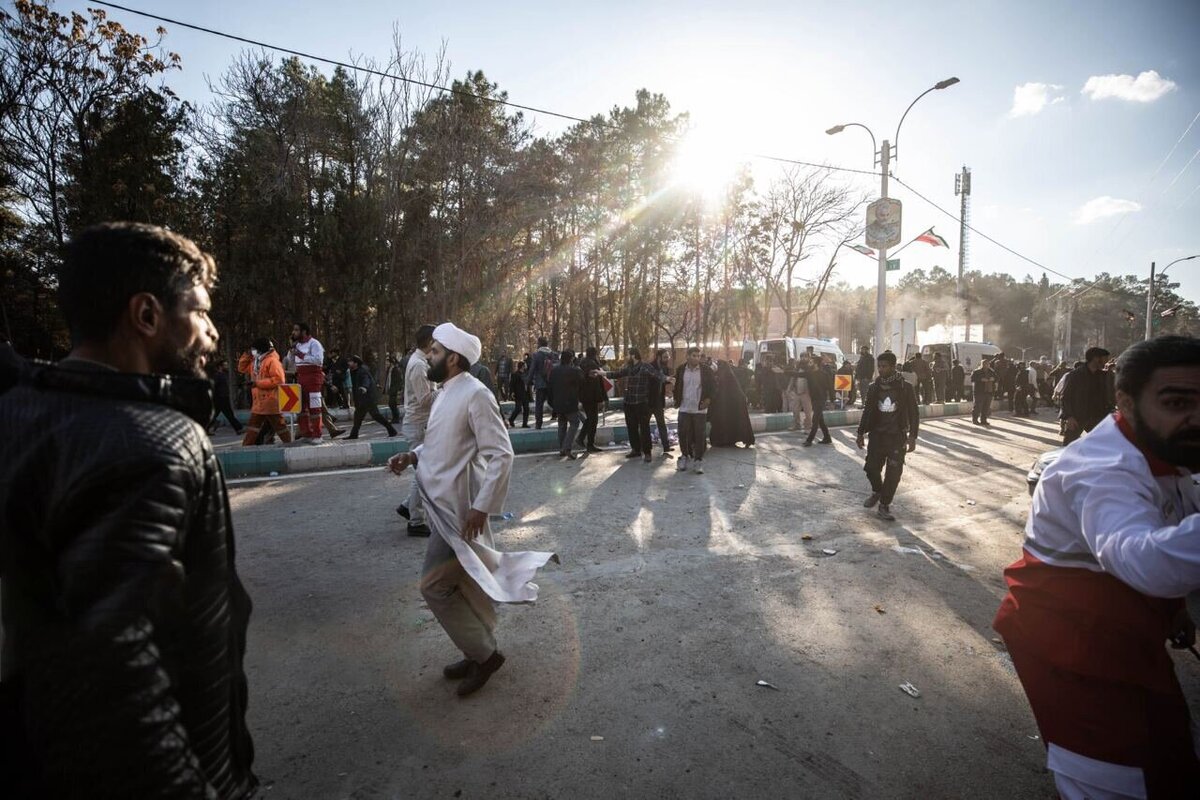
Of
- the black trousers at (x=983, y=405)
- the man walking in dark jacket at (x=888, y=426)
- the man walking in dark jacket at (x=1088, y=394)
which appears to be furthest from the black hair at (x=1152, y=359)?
the black trousers at (x=983, y=405)

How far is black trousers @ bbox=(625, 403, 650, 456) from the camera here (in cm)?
976

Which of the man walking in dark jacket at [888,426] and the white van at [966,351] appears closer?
the man walking in dark jacket at [888,426]

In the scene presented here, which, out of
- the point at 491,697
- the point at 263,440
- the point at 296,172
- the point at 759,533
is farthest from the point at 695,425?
the point at 296,172

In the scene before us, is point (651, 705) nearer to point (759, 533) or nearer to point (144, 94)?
point (759, 533)

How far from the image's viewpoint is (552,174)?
26859mm

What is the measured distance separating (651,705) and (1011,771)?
5.10 ft

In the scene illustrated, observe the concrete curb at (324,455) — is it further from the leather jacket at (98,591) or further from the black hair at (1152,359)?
the black hair at (1152,359)

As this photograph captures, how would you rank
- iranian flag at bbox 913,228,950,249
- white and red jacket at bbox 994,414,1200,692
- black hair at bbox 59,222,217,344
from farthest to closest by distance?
1. iranian flag at bbox 913,228,950,249
2. white and red jacket at bbox 994,414,1200,692
3. black hair at bbox 59,222,217,344

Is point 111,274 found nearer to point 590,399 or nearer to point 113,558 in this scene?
point 113,558

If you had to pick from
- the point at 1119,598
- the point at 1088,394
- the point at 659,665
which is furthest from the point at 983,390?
the point at 1119,598

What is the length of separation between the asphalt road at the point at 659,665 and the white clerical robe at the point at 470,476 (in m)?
0.59

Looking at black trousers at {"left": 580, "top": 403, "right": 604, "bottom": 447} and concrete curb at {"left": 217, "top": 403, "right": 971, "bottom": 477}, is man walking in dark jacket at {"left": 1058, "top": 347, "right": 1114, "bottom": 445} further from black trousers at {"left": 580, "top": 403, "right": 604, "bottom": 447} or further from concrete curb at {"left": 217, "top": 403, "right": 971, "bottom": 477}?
concrete curb at {"left": 217, "top": 403, "right": 971, "bottom": 477}

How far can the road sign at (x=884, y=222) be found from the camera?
16859 mm

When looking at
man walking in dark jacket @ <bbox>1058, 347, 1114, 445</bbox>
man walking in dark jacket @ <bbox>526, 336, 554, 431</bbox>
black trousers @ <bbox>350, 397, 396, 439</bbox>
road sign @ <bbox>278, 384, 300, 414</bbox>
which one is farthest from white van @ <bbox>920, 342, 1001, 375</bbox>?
road sign @ <bbox>278, 384, 300, 414</bbox>
